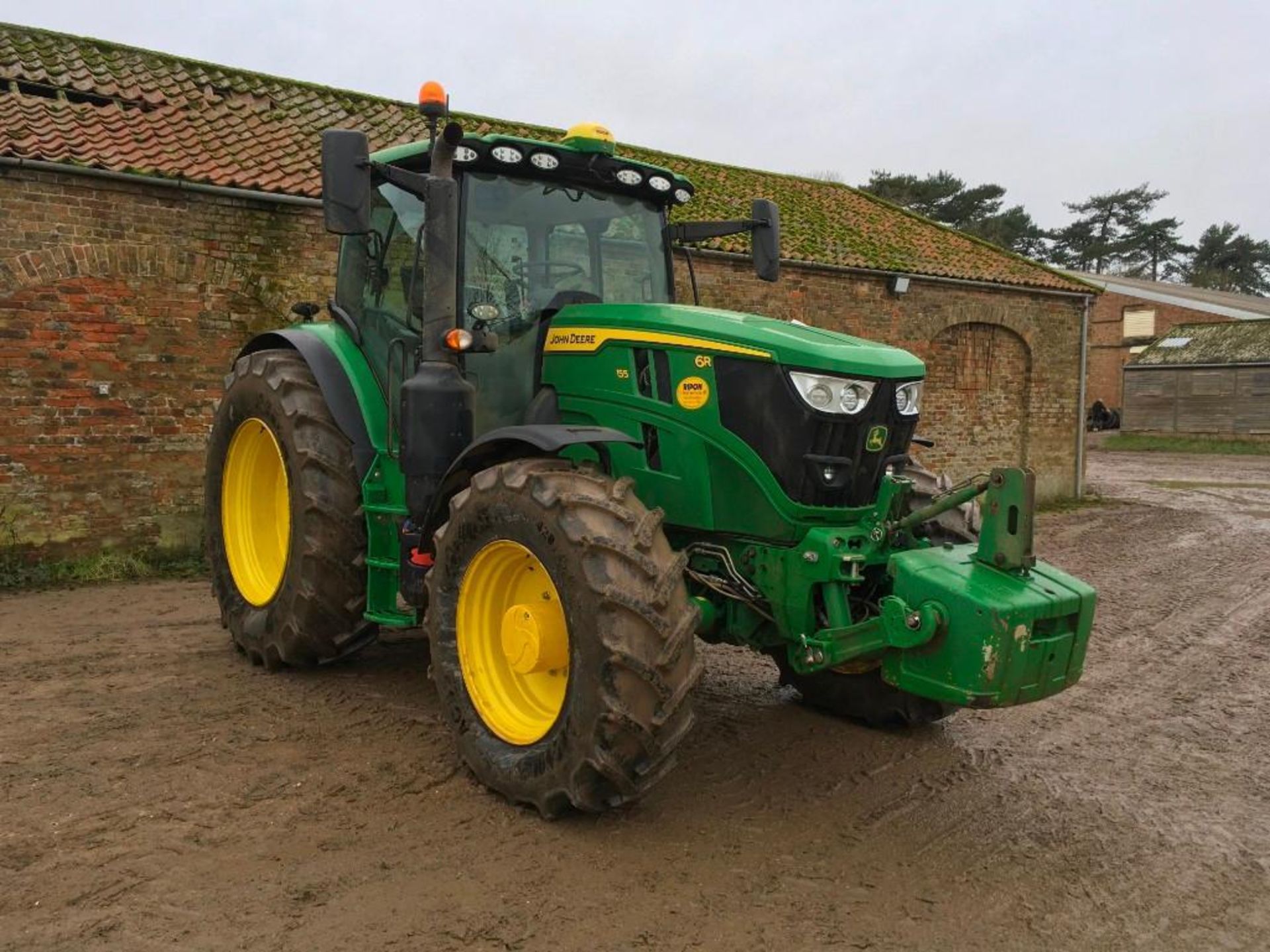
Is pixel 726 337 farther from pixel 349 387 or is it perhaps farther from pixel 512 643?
pixel 349 387

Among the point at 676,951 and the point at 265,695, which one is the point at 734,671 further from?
the point at 676,951

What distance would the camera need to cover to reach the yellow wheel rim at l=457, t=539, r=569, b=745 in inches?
142

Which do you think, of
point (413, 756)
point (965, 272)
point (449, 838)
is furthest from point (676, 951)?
point (965, 272)

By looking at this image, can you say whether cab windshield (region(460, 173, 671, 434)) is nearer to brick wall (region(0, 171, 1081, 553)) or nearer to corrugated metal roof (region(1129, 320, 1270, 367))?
brick wall (region(0, 171, 1081, 553))

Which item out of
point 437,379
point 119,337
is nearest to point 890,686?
point 437,379

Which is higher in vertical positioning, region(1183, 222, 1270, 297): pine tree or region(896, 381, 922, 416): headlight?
region(1183, 222, 1270, 297): pine tree

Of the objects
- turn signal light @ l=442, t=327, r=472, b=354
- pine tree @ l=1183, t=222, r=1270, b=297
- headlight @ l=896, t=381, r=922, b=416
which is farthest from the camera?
pine tree @ l=1183, t=222, r=1270, b=297

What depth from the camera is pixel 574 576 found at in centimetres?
334

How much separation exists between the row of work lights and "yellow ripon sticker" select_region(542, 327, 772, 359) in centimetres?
71

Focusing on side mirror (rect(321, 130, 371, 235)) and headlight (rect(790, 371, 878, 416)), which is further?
side mirror (rect(321, 130, 371, 235))

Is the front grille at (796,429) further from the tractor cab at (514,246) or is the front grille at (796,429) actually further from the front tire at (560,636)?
the tractor cab at (514,246)

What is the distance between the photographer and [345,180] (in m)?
3.91

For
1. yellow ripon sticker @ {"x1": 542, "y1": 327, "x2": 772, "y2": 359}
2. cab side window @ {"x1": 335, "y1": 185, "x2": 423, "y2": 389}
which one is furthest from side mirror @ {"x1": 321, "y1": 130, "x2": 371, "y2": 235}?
yellow ripon sticker @ {"x1": 542, "y1": 327, "x2": 772, "y2": 359}

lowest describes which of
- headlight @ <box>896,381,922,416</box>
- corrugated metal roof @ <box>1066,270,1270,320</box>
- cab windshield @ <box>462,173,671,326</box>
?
headlight @ <box>896,381,922,416</box>
